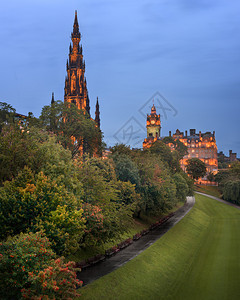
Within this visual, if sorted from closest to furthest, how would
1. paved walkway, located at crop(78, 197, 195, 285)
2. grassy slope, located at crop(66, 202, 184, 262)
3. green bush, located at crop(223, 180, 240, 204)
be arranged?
paved walkway, located at crop(78, 197, 195, 285) < grassy slope, located at crop(66, 202, 184, 262) < green bush, located at crop(223, 180, 240, 204)

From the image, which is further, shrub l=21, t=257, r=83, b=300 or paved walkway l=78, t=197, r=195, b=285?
paved walkway l=78, t=197, r=195, b=285

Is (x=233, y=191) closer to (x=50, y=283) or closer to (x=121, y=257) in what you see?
(x=121, y=257)

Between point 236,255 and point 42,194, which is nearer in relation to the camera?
point 42,194

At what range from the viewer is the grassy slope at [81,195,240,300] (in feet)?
101

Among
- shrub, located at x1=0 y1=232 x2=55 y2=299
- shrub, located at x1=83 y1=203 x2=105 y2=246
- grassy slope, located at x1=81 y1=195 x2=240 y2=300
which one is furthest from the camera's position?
shrub, located at x1=83 y1=203 x2=105 y2=246

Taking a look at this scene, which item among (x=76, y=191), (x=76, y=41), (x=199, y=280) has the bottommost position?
(x=199, y=280)

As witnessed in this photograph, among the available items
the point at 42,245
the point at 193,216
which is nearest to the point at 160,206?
the point at 193,216

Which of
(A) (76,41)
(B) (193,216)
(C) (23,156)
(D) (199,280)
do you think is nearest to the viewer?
(C) (23,156)

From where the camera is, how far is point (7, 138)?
32.4m

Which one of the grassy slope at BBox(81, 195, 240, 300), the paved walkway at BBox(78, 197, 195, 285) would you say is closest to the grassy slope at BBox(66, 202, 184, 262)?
the paved walkway at BBox(78, 197, 195, 285)

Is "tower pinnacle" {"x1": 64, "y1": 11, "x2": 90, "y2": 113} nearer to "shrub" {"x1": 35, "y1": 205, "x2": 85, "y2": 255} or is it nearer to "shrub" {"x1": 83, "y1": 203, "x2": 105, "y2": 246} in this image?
"shrub" {"x1": 83, "y1": 203, "x2": 105, "y2": 246}

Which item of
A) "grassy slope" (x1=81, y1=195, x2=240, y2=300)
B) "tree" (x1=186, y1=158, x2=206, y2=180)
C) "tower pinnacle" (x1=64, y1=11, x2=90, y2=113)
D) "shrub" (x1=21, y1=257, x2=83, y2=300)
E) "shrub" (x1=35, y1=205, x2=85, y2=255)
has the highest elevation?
"tower pinnacle" (x1=64, y1=11, x2=90, y2=113)

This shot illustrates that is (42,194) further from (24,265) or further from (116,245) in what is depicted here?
(116,245)

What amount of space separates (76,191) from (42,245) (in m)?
11.9
